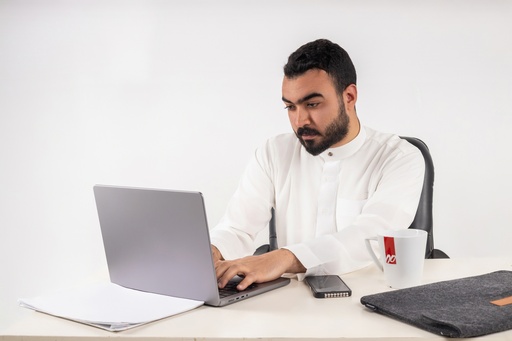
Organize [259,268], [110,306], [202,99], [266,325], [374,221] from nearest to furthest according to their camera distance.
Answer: [266,325] → [110,306] → [259,268] → [374,221] → [202,99]

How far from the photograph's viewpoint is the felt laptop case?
3.83ft

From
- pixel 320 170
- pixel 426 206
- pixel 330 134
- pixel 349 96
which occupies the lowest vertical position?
pixel 426 206

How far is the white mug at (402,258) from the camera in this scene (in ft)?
4.90

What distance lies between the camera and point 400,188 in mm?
2098

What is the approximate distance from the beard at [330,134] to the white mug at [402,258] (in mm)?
836

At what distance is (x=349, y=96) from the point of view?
238 cm

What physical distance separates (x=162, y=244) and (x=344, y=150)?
1100mm

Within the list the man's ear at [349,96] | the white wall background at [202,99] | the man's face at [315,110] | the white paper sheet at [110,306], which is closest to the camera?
the white paper sheet at [110,306]

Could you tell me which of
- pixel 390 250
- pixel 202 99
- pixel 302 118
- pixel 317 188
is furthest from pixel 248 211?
pixel 202 99

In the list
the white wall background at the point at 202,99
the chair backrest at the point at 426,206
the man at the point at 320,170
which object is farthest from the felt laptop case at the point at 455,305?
the white wall background at the point at 202,99

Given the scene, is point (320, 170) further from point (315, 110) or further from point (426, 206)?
point (426, 206)

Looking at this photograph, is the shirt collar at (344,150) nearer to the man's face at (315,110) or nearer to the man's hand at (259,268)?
the man's face at (315,110)

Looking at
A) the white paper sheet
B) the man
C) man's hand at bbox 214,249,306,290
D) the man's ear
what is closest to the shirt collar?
the man

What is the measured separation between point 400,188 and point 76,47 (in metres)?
1.97
